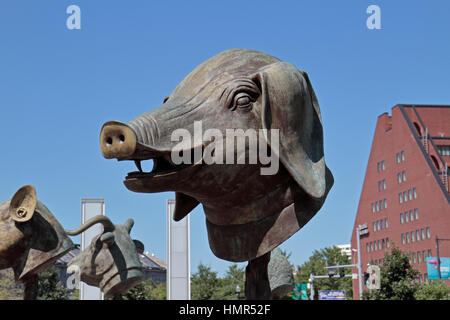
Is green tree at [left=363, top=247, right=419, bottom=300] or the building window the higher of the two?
the building window

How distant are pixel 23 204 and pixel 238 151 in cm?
395

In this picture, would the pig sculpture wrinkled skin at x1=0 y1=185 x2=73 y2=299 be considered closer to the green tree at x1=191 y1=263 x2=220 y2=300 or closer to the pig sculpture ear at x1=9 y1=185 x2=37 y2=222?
the pig sculpture ear at x1=9 y1=185 x2=37 y2=222

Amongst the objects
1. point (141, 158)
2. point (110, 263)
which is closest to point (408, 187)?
point (110, 263)

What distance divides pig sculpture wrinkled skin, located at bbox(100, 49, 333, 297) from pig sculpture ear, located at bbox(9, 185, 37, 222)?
3377mm

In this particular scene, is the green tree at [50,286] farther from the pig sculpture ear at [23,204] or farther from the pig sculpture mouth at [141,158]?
the pig sculpture mouth at [141,158]

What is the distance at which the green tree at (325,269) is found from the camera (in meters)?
60.7

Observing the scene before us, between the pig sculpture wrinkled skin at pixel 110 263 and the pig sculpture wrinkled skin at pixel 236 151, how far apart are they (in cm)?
599

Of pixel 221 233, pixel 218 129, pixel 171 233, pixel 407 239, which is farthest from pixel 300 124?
pixel 407 239

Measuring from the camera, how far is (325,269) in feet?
207

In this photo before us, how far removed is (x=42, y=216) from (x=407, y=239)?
56.3 metres

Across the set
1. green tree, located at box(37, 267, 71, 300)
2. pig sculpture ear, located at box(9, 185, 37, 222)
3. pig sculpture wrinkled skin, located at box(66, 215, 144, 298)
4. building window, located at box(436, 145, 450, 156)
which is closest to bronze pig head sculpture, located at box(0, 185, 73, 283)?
pig sculpture ear, located at box(9, 185, 37, 222)

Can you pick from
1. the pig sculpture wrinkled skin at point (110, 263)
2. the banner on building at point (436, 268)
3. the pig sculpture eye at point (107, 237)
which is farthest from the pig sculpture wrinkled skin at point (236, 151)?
the banner on building at point (436, 268)

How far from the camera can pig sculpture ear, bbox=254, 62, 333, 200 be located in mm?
2516
